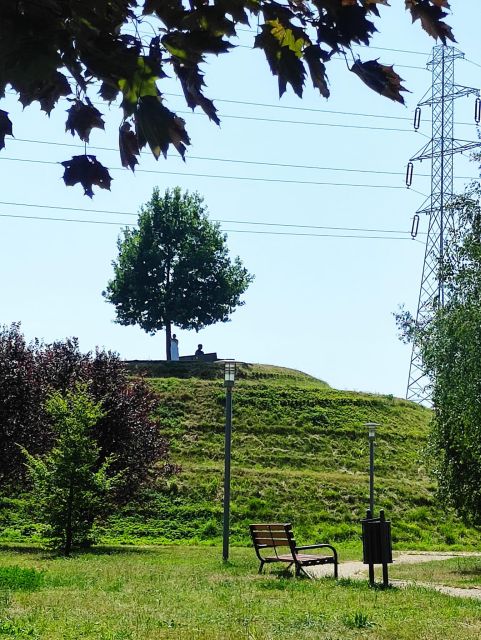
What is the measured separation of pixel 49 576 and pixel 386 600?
545 centimetres

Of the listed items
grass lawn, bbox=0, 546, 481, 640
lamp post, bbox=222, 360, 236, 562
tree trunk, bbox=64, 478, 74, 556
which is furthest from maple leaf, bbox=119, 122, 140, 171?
tree trunk, bbox=64, 478, 74, 556

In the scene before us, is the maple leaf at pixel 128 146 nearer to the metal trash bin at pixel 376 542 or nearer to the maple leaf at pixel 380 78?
the maple leaf at pixel 380 78

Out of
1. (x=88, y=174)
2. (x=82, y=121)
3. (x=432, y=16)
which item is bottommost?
(x=88, y=174)

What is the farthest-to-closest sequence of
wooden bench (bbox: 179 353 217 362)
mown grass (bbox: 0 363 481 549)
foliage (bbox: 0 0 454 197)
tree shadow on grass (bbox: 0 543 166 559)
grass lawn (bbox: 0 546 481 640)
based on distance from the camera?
1. wooden bench (bbox: 179 353 217 362)
2. mown grass (bbox: 0 363 481 549)
3. tree shadow on grass (bbox: 0 543 166 559)
4. grass lawn (bbox: 0 546 481 640)
5. foliage (bbox: 0 0 454 197)

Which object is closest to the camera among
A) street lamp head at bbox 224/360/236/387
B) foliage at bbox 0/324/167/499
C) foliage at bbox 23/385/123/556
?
street lamp head at bbox 224/360/236/387

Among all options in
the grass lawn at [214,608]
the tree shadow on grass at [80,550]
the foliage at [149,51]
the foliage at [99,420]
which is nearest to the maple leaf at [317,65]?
the foliage at [149,51]

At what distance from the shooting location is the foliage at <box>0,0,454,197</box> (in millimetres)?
3229

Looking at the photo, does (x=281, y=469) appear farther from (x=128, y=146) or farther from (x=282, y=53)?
(x=282, y=53)

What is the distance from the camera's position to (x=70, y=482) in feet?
73.3

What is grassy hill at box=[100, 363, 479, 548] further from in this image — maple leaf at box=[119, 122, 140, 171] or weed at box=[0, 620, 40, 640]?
maple leaf at box=[119, 122, 140, 171]

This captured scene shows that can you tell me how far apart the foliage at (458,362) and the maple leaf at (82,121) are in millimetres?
14336

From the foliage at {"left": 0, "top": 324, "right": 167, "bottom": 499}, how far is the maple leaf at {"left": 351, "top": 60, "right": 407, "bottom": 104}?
22112 millimetres

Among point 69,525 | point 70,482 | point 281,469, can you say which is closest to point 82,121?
point 70,482

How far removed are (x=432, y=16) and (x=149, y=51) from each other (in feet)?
4.59
